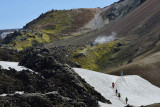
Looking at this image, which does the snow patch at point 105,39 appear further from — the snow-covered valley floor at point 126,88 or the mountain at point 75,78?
the snow-covered valley floor at point 126,88

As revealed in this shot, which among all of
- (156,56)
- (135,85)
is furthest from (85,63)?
(135,85)

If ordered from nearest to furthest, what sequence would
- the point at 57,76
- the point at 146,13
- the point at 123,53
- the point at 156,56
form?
1. the point at 57,76
2. the point at 156,56
3. the point at 123,53
4. the point at 146,13

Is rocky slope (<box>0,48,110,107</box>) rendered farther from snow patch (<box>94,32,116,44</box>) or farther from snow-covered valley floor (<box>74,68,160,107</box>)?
snow patch (<box>94,32,116,44</box>)

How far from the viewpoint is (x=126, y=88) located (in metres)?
56.7

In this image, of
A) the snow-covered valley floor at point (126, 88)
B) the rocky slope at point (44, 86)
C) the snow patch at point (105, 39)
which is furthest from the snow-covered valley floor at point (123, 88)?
the snow patch at point (105, 39)

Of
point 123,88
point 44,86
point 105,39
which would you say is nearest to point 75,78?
point 44,86

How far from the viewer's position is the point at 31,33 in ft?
616

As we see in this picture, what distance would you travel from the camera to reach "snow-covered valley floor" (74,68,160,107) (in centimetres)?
4872

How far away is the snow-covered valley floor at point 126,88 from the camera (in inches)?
1918

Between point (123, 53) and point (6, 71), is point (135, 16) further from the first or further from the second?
point (6, 71)

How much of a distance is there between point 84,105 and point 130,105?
460 inches

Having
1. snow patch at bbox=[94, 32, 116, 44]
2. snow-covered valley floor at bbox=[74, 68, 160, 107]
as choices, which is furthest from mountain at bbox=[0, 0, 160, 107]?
snow patch at bbox=[94, 32, 116, 44]

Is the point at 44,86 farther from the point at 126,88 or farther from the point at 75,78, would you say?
the point at 126,88

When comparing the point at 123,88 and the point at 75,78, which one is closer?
the point at 75,78
